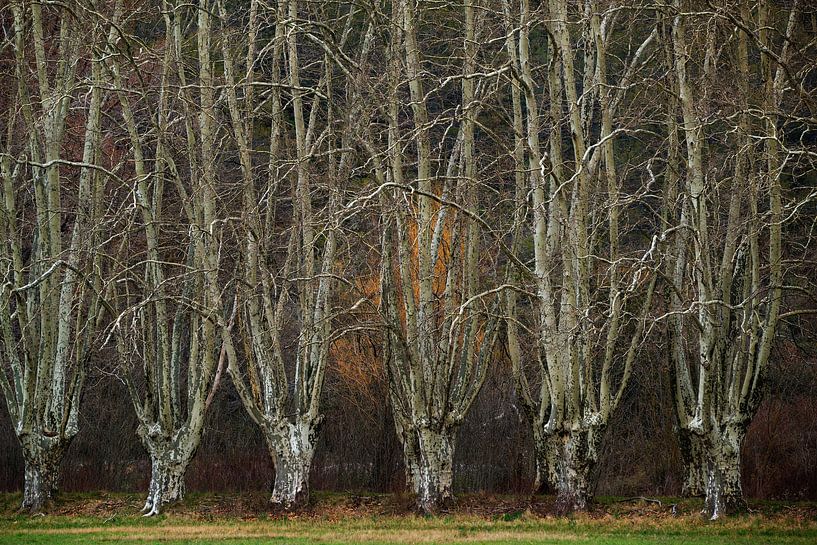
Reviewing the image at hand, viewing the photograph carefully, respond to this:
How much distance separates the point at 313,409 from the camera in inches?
616

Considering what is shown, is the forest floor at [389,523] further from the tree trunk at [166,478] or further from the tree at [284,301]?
the tree at [284,301]

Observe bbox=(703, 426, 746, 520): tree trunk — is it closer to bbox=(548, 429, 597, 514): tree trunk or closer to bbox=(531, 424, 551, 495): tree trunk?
bbox=(548, 429, 597, 514): tree trunk

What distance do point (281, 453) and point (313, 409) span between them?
33.8 inches

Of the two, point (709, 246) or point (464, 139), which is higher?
point (464, 139)

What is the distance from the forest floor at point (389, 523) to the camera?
12.4m

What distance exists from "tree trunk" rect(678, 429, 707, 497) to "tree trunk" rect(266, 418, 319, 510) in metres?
6.07

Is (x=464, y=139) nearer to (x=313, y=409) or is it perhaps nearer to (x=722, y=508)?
(x=313, y=409)

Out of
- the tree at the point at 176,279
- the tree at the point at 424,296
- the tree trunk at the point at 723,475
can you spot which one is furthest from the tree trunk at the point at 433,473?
the tree trunk at the point at 723,475

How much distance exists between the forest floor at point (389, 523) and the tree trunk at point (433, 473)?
0.25m

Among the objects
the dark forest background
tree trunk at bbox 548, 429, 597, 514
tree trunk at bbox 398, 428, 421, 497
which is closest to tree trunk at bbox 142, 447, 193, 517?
the dark forest background

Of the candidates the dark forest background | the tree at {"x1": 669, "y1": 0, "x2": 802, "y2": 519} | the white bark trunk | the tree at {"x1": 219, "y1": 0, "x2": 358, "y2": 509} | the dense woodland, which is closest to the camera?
the tree at {"x1": 669, "y1": 0, "x2": 802, "y2": 519}

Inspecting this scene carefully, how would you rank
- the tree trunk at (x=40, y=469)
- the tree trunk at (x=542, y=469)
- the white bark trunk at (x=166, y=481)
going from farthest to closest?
the tree trunk at (x=542, y=469), the tree trunk at (x=40, y=469), the white bark trunk at (x=166, y=481)

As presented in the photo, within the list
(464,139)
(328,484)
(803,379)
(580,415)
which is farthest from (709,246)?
(328,484)

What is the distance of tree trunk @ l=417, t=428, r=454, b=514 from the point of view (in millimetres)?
14789
